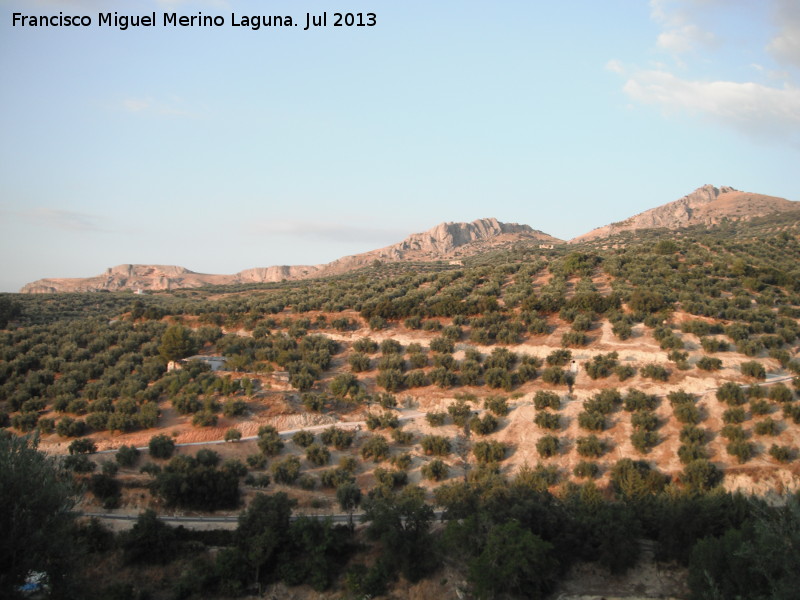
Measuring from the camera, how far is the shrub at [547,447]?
30.2 meters

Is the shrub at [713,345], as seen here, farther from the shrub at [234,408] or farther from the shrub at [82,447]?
the shrub at [82,447]

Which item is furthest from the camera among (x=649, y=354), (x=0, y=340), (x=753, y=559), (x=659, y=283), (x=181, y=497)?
(x=659, y=283)

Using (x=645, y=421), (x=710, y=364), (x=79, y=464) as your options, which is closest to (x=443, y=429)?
(x=645, y=421)

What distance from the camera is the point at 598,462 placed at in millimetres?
29375

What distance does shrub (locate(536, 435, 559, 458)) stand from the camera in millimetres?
30156

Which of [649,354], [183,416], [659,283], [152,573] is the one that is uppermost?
[659,283]

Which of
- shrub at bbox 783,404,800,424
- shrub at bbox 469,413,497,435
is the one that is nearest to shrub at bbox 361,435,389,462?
shrub at bbox 469,413,497,435

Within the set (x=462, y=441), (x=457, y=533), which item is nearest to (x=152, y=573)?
(x=457, y=533)

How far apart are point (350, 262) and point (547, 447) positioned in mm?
110087

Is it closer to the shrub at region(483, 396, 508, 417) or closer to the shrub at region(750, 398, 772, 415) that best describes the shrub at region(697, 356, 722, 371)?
the shrub at region(750, 398, 772, 415)

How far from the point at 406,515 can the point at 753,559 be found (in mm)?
11579

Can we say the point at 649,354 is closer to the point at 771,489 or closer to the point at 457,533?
the point at 771,489

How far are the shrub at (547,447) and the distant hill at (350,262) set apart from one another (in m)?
97.3

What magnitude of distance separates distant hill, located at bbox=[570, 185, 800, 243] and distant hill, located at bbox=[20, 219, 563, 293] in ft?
49.9
